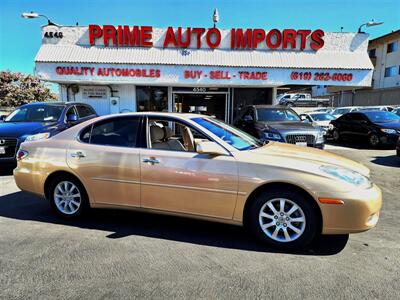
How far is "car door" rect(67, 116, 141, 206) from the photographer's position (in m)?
4.11

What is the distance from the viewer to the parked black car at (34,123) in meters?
7.20

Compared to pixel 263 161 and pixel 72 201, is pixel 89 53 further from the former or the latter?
pixel 263 161

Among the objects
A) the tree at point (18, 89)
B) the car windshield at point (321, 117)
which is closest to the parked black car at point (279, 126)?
the car windshield at point (321, 117)

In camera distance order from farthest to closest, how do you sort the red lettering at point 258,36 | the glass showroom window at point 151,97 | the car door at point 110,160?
the glass showroom window at point 151,97, the red lettering at point 258,36, the car door at point 110,160

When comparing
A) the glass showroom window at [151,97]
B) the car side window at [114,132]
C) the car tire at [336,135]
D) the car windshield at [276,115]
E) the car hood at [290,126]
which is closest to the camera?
the car side window at [114,132]

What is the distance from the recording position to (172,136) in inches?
190

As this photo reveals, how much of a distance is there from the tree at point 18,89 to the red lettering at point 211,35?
28.9 metres

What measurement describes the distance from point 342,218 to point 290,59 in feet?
35.3

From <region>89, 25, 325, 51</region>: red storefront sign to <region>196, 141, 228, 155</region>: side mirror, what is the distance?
33.5 feet

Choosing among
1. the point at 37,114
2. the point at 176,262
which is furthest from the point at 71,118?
the point at 176,262

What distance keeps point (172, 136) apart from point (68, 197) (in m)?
1.76

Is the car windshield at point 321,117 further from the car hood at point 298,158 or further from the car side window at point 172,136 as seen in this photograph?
the car side window at point 172,136

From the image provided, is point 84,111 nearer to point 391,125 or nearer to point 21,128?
point 21,128

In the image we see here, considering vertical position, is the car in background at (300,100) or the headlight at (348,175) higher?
the car in background at (300,100)
